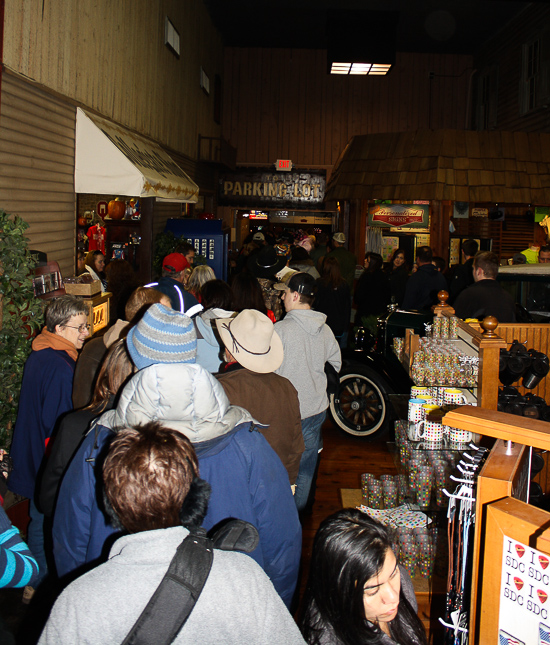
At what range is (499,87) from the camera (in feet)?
53.0

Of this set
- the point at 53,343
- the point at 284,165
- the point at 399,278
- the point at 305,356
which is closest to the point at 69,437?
the point at 53,343

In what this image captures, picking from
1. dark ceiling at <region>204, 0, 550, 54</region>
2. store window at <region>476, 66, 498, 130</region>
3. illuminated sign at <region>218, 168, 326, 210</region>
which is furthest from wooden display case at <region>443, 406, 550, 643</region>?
store window at <region>476, 66, 498, 130</region>

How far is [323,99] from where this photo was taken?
60.9 feet

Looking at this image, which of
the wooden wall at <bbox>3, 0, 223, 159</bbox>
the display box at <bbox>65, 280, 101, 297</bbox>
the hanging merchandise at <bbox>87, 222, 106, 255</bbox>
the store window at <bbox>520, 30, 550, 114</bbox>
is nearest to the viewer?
the wooden wall at <bbox>3, 0, 223, 159</bbox>

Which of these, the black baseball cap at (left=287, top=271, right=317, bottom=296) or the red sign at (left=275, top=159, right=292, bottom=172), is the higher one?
the red sign at (left=275, top=159, right=292, bottom=172)

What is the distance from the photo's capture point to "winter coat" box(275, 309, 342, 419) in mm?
4023

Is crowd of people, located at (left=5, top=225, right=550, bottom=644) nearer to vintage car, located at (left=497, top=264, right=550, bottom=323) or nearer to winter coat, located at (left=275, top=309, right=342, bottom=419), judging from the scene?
winter coat, located at (left=275, top=309, right=342, bottom=419)

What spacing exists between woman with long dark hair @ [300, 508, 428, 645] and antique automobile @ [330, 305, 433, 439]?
410 centimetres

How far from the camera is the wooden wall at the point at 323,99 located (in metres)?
18.5

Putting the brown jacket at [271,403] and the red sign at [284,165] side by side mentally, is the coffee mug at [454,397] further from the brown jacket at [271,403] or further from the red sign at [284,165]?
the red sign at [284,165]

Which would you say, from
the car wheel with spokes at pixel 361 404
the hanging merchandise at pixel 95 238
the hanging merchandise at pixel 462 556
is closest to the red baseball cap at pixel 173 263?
the hanging merchandise at pixel 95 238

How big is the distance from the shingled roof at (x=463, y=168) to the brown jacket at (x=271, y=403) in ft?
27.2

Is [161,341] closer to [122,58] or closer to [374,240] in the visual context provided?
[122,58]

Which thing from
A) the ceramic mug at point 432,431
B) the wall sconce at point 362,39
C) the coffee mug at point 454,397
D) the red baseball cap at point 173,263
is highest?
the wall sconce at point 362,39
